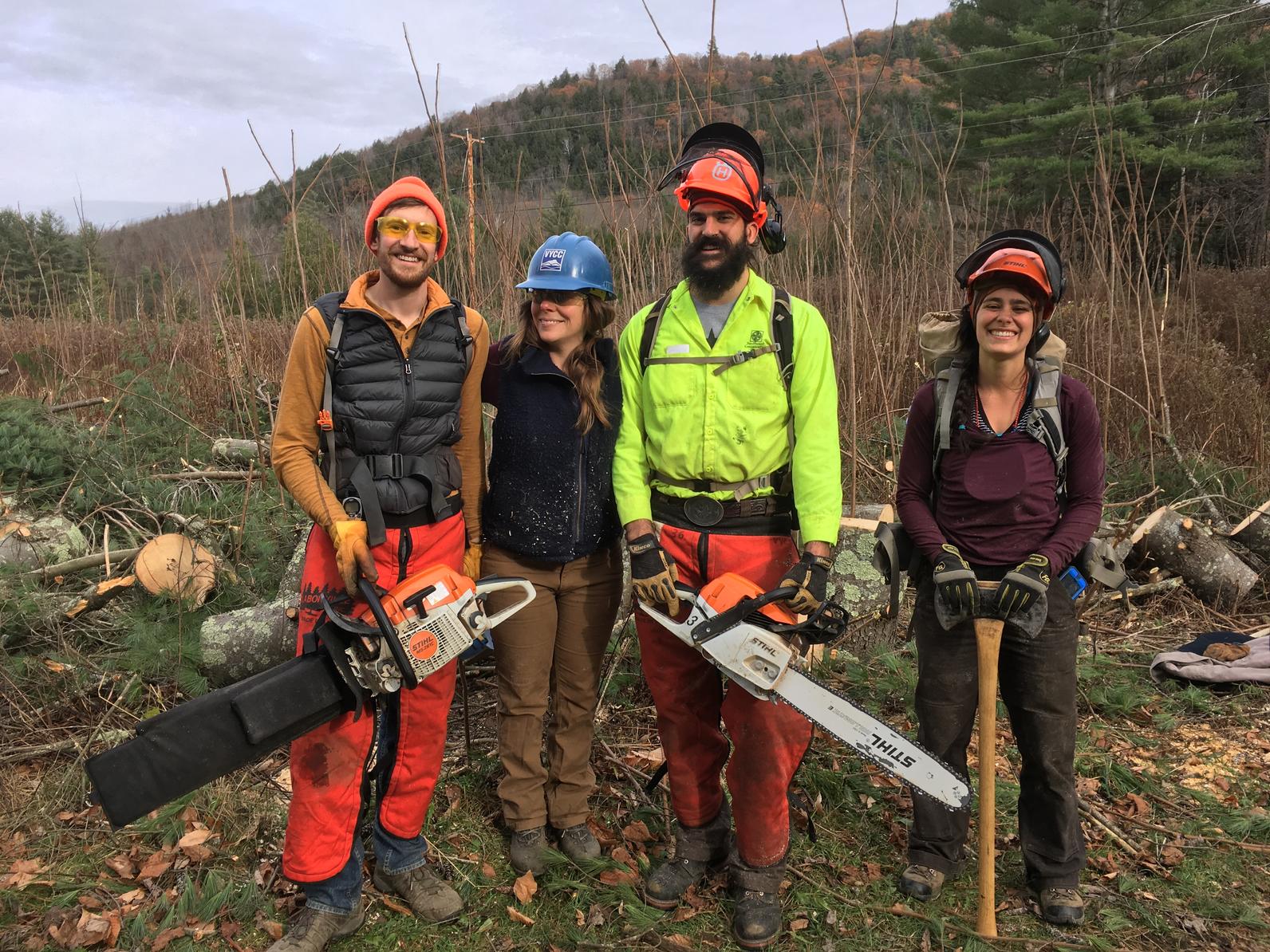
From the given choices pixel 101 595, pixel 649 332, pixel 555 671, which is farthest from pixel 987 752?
pixel 101 595

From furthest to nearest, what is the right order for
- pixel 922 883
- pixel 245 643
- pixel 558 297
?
pixel 245 643, pixel 922 883, pixel 558 297

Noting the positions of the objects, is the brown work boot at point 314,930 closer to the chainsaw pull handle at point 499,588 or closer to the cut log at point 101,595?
the chainsaw pull handle at point 499,588

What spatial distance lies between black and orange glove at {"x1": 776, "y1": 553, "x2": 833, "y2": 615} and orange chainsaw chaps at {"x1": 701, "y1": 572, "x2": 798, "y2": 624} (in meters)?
0.04

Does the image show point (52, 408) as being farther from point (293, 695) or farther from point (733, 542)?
point (733, 542)

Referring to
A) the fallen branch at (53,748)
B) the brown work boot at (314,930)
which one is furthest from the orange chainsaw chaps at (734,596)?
the fallen branch at (53,748)

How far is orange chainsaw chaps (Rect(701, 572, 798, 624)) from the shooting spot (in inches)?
95.8

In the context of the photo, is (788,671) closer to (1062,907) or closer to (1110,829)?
(1062,907)

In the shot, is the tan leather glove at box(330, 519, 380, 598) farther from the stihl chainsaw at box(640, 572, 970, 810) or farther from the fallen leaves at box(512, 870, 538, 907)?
the fallen leaves at box(512, 870, 538, 907)

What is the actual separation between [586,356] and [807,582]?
109 cm

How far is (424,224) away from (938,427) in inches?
72.9

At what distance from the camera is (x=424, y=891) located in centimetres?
276

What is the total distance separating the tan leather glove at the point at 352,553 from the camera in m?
2.39

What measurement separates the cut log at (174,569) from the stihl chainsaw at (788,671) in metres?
3.16

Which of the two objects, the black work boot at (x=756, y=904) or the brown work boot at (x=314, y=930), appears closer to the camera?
the brown work boot at (x=314, y=930)
